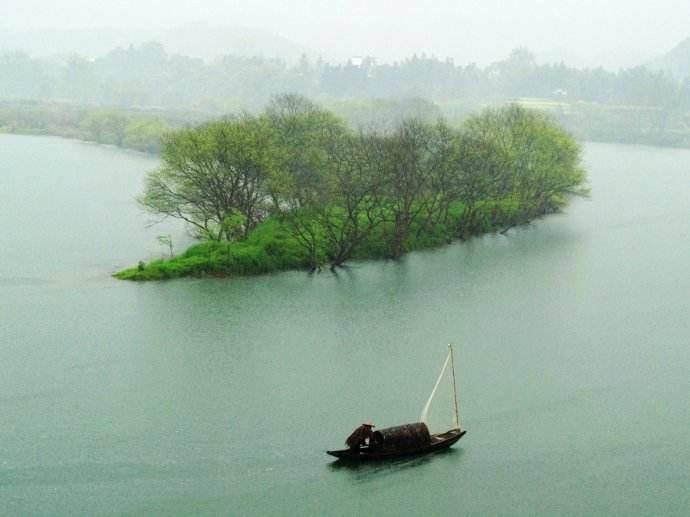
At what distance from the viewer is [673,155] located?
102 m

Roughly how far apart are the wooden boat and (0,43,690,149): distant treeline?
3745 inches

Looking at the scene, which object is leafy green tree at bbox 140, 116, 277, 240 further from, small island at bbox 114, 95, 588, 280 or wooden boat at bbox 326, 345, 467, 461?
wooden boat at bbox 326, 345, 467, 461

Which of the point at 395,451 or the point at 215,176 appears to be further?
the point at 215,176

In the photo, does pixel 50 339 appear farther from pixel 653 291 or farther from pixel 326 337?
pixel 653 291

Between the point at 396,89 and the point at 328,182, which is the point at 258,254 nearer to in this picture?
the point at 328,182

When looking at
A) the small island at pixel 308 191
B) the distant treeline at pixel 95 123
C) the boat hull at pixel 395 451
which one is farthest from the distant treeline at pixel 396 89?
the boat hull at pixel 395 451

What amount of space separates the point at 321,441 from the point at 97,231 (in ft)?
86.7

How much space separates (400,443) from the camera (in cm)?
1839

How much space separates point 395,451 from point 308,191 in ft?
62.5

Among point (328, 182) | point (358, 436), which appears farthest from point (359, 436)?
point (328, 182)

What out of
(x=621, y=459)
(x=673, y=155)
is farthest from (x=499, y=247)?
(x=673, y=155)

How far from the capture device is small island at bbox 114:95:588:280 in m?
34.7

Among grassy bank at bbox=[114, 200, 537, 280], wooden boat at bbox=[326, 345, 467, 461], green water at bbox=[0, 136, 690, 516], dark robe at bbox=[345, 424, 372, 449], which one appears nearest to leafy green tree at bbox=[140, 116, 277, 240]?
grassy bank at bbox=[114, 200, 537, 280]

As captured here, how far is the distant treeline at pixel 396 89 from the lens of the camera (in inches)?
4815
